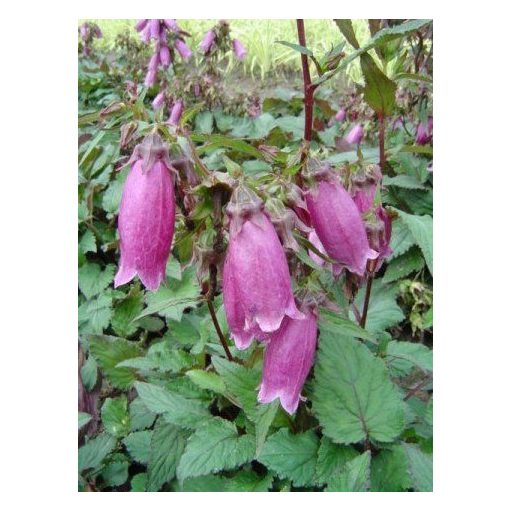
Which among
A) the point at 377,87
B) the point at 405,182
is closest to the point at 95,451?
the point at 377,87

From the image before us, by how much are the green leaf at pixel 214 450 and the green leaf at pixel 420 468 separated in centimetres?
29

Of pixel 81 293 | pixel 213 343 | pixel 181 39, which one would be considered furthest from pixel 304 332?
pixel 181 39

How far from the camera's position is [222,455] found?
1072 millimetres

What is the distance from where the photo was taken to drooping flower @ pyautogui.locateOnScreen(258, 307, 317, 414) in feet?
2.68

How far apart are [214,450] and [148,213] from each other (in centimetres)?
56

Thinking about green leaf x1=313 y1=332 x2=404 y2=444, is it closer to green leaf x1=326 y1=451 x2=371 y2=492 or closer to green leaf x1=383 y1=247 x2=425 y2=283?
green leaf x1=326 y1=451 x2=371 y2=492

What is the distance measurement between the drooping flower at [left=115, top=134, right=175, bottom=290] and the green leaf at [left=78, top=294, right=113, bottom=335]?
89 centimetres

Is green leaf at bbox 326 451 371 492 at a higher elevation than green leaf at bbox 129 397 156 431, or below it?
higher

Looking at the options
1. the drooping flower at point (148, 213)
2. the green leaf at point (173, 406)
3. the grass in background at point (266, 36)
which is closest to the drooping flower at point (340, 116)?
the grass in background at point (266, 36)

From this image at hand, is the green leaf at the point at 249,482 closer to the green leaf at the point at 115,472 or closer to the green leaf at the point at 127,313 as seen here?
the green leaf at the point at 115,472

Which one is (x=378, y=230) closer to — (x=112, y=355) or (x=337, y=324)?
(x=337, y=324)

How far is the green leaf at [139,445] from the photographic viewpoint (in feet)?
4.14

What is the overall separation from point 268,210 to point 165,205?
0.44 ft

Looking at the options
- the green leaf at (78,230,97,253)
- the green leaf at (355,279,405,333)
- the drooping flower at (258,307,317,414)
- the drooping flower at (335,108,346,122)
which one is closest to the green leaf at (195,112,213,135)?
the drooping flower at (335,108,346,122)
